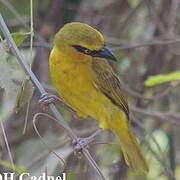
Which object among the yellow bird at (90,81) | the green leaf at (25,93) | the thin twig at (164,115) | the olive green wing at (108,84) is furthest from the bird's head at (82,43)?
the thin twig at (164,115)

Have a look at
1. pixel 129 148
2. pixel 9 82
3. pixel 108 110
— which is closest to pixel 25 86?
pixel 9 82

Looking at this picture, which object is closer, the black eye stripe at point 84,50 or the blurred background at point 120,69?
the black eye stripe at point 84,50

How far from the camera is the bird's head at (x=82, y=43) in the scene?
2879mm

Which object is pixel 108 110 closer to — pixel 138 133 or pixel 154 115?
pixel 154 115

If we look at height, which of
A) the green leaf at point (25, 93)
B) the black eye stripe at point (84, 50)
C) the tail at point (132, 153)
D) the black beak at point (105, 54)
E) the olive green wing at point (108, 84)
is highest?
the green leaf at point (25, 93)

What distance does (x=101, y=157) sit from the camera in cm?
437

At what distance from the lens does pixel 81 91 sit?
3.23 m

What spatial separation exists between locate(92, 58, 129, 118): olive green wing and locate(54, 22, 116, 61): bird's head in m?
0.22

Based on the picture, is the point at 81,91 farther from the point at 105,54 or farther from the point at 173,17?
the point at 173,17

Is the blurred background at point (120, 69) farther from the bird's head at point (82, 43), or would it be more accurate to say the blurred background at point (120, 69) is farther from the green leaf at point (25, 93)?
the green leaf at point (25, 93)

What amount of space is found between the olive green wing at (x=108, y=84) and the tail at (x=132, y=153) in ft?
0.65

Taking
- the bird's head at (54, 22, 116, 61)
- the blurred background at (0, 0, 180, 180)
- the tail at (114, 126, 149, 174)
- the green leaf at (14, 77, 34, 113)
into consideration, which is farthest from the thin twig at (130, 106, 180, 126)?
the green leaf at (14, 77, 34, 113)

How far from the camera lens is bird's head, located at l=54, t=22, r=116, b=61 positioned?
2.88 metres

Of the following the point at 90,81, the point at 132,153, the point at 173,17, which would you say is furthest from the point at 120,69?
the point at 90,81
